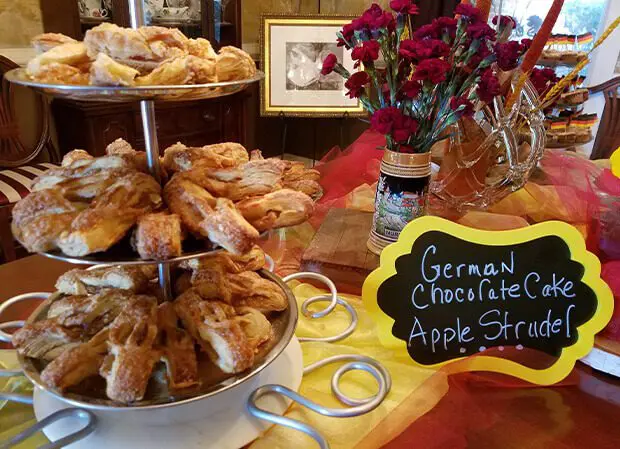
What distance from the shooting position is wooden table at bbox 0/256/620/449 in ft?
2.22

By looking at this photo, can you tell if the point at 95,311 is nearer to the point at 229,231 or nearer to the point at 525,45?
the point at 229,231

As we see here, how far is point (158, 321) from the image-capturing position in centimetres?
67

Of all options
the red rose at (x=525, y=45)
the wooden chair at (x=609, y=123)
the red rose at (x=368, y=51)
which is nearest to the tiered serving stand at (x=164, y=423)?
the red rose at (x=368, y=51)

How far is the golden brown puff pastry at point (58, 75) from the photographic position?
541 millimetres

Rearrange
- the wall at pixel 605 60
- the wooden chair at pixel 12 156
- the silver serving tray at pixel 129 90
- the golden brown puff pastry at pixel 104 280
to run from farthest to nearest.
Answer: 1. the wall at pixel 605 60
2. the wooden chair at pixel 12 156
3. the golden brown puff pastry at pixel 104 280
4. the silver serving tray at pixel 129 90

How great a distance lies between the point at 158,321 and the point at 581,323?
2.17 feet

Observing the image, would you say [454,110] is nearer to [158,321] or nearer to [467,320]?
[467,320]

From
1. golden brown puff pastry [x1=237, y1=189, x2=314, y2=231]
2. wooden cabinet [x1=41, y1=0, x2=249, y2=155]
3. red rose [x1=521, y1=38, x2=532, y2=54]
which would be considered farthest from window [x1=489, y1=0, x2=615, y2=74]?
golden brown puff pastry [x1=237, y1=189, x2=314, y2=231]

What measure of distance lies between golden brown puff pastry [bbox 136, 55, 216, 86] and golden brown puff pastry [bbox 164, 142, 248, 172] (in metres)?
0.14

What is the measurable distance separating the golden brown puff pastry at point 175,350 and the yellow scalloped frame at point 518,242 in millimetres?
292

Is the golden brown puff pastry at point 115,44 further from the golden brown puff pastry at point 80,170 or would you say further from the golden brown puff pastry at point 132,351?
the golden brown puff pastry at point 132,351

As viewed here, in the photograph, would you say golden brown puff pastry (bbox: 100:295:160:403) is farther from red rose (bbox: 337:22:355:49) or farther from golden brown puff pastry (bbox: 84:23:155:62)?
red rose (bbox: 337:22:355:49)

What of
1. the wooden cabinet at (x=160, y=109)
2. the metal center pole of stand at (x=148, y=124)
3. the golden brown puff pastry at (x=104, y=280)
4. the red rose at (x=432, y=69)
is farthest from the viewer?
the wooden cabinet at (x=160, y=109)

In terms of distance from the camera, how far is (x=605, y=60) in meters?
3.33
